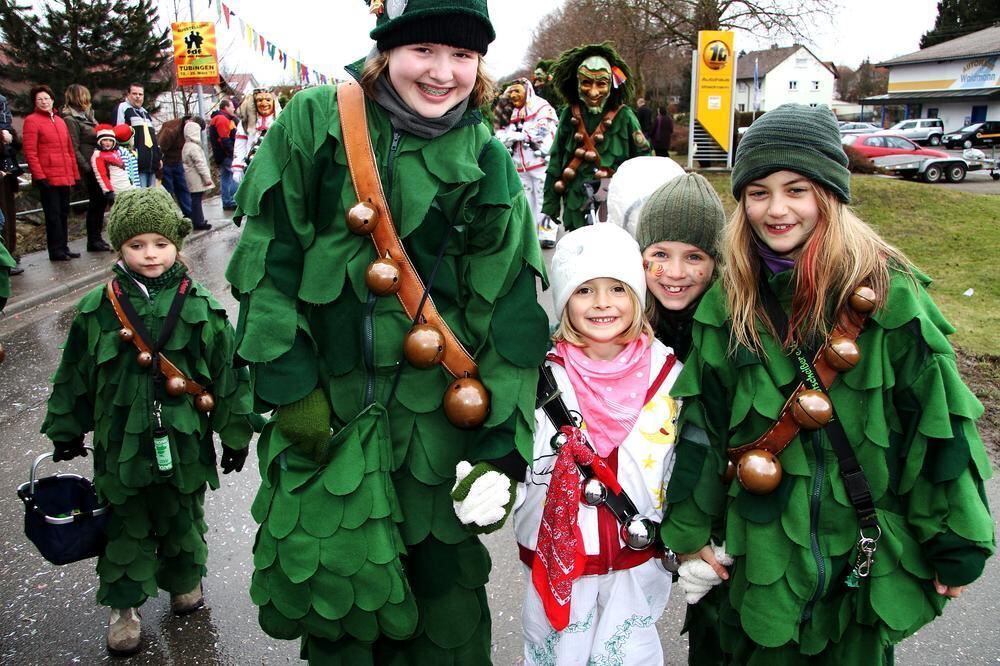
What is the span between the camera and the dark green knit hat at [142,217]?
9.09 feet

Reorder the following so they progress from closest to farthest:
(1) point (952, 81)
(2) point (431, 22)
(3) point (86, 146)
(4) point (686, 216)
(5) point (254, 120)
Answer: (2) point (431, 22) < (4) point (686, 216) < (3) point (86, 146) < (5) point (254, 120) < (1) point (952, 81)

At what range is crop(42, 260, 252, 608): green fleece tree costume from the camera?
273 cm

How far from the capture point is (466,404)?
5.92 feet

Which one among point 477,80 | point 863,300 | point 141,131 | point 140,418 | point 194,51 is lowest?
point 140,418

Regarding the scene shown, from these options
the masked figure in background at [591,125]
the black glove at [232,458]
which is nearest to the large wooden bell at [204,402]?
Result: the black glove at [232,458]

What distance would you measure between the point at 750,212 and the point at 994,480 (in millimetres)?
2760

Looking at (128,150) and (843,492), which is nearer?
(843,492)

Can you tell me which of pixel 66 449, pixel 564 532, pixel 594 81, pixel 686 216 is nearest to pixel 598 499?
pixel 564 532

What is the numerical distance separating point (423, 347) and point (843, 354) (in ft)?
3.19

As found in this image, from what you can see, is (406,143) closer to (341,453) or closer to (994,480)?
(341,453)

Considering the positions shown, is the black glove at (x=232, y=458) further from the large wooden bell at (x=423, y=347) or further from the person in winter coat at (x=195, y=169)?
the person in winter coat at (x=195, y=169)

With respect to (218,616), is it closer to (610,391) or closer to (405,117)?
(610,391)

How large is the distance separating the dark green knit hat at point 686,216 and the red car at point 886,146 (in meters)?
21.3

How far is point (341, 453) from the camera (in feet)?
5.97
